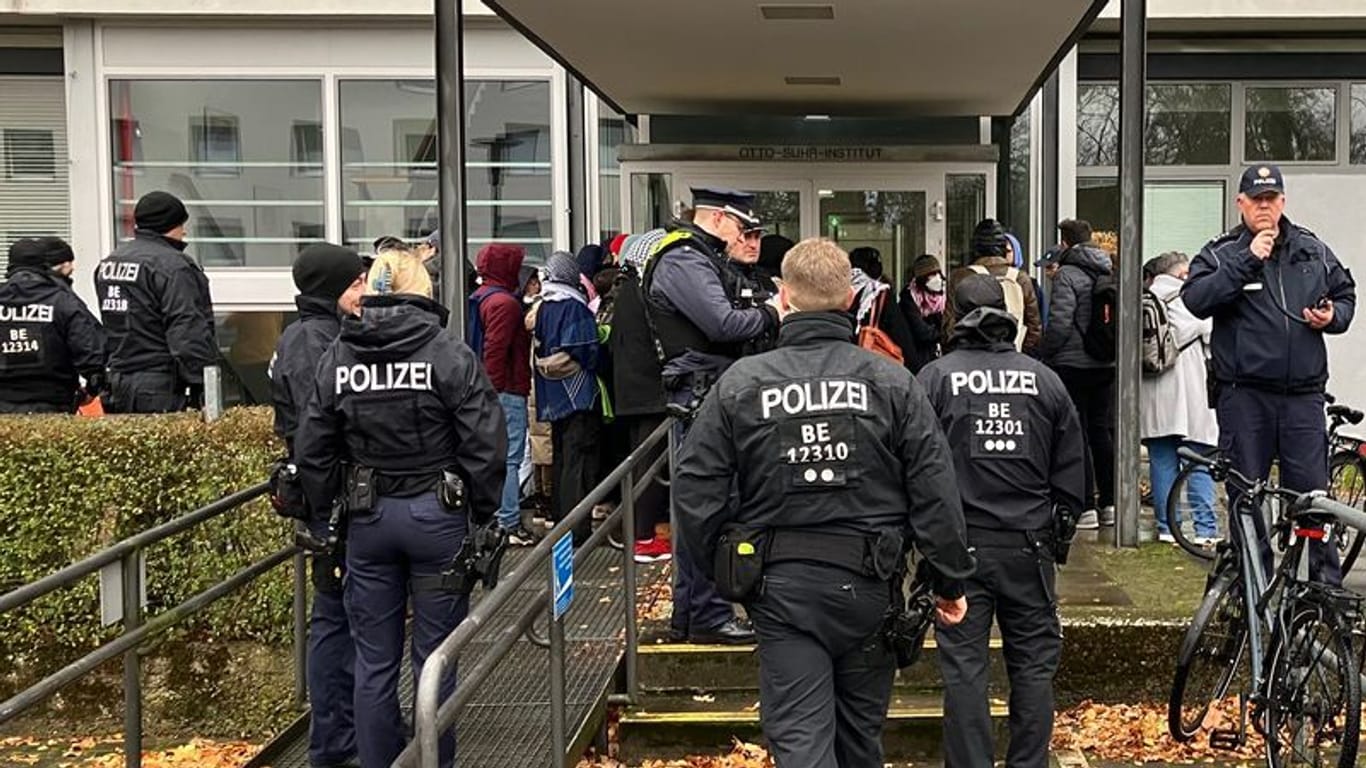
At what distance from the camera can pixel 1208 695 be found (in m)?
5.05

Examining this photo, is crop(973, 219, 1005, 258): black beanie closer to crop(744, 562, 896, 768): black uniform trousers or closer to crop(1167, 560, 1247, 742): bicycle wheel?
crop(1167, 560, 1247, 742): bicycle wheel

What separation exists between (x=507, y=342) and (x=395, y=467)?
3.53m

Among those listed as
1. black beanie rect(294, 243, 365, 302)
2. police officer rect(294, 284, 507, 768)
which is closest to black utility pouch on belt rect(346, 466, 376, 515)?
police officer rect(294, 284, 507, 768)

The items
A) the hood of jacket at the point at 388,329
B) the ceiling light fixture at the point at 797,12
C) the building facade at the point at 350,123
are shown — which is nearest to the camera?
the hood of jacket at the point at 388,329

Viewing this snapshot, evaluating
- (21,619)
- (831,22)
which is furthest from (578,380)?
(21,619)

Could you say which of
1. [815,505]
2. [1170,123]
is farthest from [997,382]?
[1170,123]

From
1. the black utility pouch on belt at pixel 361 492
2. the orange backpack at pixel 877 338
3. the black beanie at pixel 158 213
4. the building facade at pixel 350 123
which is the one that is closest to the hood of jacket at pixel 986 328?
the black utility pouch on belt at pixel 361 492

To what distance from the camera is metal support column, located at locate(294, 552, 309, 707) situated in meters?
5.46

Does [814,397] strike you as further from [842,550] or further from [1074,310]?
[1074,310]

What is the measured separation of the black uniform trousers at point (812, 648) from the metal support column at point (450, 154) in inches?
147

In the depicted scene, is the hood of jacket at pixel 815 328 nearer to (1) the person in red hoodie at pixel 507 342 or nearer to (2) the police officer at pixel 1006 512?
(2) the police officer at pixel 1006 512

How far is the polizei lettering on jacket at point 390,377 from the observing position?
4020 mm

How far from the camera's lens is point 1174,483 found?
6977 mm

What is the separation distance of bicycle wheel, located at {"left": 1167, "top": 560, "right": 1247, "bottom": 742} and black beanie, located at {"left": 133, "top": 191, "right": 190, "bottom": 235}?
17.2 ft
